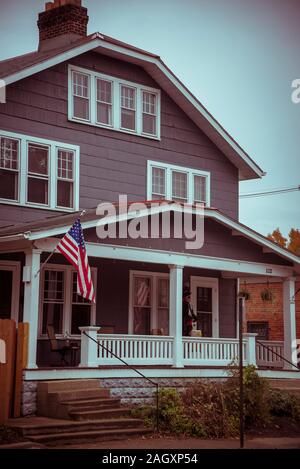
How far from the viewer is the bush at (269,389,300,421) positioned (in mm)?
19859

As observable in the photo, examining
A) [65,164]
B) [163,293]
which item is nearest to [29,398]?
[65,164]

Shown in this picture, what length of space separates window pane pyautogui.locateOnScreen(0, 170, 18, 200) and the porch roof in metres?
1.04

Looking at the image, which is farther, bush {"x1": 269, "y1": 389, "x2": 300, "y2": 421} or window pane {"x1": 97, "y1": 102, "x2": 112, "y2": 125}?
window pane {"x1": 97, "y1": 102, "x2": 112, "y2": 125}

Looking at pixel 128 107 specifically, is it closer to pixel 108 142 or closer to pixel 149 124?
pixel 149 124

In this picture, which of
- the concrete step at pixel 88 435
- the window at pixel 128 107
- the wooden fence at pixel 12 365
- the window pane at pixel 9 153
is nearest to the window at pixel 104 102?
the window at pixel 128 107

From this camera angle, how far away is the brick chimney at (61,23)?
25.1m

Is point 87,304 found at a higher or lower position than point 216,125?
lower

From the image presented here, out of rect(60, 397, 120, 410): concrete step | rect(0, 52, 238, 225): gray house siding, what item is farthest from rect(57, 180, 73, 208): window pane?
rect(60, 397, 120, 410): concrete step

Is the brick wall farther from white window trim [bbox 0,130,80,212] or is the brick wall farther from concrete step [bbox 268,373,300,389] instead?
white window trim [bbox 0,130,80,212]

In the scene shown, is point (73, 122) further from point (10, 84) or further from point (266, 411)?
point (266, 411)

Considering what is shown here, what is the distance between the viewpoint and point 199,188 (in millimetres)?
25562
